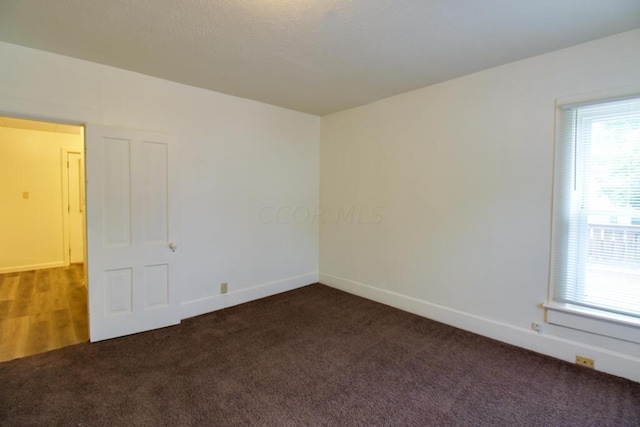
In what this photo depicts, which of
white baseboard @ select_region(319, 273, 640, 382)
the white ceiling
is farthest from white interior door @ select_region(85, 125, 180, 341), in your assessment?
white baseboard @ select_region(319, 273, 640, 382)

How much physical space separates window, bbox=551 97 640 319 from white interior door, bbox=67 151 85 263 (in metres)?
7.45

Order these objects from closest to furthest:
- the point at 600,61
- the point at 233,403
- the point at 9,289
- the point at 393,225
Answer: the point at 233,403 → the point at 600,61 → the point at 393,225 → the point at 9,289

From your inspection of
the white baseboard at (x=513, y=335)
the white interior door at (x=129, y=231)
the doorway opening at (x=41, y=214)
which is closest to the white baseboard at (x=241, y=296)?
the white interior door at (x=129, y=231)

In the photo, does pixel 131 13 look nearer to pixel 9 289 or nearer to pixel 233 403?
pixel 233 403

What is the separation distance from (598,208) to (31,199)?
8.12 meters

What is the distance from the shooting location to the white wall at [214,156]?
104 inches

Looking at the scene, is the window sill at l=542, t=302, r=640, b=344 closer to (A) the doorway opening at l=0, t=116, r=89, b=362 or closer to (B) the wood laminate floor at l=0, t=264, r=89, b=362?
(B) the wood laminate floor at l=0, t=264, r=89, b=362

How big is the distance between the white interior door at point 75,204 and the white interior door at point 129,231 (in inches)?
151

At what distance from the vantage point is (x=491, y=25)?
2.13 metres

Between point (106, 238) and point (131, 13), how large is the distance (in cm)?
199

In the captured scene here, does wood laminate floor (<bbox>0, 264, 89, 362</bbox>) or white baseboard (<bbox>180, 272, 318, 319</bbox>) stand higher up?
white baseboard (<bbox>180, 272, 318, 319</bbox>)

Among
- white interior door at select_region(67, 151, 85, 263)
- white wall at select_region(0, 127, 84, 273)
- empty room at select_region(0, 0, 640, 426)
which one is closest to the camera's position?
empty room at select_region(0, 0, 640, 426)

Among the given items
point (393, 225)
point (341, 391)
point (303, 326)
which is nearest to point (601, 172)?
point (393, 225)

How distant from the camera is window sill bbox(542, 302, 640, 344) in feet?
7.36
